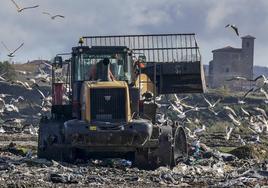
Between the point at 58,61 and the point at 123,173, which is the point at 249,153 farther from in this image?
the point at 123,173

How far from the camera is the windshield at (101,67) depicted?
2173cm

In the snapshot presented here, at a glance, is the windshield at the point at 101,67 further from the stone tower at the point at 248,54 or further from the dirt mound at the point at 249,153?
the stone tower at the point at 248,54

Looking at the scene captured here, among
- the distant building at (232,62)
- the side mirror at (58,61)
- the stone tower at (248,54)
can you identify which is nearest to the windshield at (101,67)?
the side mirror at (58,61)

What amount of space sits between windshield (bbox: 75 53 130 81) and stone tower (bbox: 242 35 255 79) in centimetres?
9765

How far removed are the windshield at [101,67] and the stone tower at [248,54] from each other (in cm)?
9765

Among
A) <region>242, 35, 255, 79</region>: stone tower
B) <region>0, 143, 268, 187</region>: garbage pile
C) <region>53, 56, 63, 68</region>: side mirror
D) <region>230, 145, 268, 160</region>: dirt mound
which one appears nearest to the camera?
<region>0, 143, 268, 187</region>: garbage pile

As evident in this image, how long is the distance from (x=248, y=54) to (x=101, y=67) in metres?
104

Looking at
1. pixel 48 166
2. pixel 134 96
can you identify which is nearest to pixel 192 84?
pixel 134 96

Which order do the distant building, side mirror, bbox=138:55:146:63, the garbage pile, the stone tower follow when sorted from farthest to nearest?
the stone tower
the distant building
side mirror, bbox=138:55:146:63
the garbage pile

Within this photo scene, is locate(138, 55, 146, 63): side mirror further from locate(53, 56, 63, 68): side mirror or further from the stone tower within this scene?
the stone tower

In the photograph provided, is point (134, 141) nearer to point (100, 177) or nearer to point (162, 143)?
point (162, 143)

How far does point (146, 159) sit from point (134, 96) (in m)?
1.38

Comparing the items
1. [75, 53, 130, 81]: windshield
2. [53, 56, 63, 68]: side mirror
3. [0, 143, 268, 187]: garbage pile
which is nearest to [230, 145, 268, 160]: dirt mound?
[0, 143, 268, 187]: garbage pile

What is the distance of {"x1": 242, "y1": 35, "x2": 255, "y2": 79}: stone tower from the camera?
122 metres
